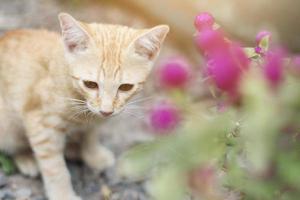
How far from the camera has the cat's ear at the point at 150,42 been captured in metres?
2.07

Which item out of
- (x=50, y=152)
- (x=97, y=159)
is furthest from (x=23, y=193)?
(x=97, y=159)

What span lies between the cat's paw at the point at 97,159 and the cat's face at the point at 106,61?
0.58 m

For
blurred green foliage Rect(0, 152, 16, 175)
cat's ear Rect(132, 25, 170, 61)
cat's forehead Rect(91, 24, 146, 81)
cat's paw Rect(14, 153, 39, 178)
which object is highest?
cat's ear Rect(132, 25, 170, 61)

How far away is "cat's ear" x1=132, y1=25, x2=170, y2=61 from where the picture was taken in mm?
2066

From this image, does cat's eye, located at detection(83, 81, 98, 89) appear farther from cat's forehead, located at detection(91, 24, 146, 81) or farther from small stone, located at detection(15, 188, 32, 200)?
small stone, located at detection(15, 188, 32, 200)

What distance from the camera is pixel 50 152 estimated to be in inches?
93.2

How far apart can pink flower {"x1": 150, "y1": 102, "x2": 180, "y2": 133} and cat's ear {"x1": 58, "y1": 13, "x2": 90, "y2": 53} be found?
3.80 feet

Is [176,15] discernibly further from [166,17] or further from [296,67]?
[296,67]

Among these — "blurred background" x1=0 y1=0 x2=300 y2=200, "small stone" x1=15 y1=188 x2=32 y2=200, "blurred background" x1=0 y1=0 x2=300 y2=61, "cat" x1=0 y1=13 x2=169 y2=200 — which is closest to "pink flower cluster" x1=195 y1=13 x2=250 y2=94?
"cat" x1=0 y1=13 x2=169 y2=200

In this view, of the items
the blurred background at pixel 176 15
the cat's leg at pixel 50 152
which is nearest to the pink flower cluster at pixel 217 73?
the cat's leg at pixel 50 152

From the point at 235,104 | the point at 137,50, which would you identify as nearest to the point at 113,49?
the point at 137,50

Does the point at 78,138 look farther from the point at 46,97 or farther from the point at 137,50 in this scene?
the point at 137,50

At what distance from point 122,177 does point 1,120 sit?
0.64m

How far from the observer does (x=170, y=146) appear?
0.88m
